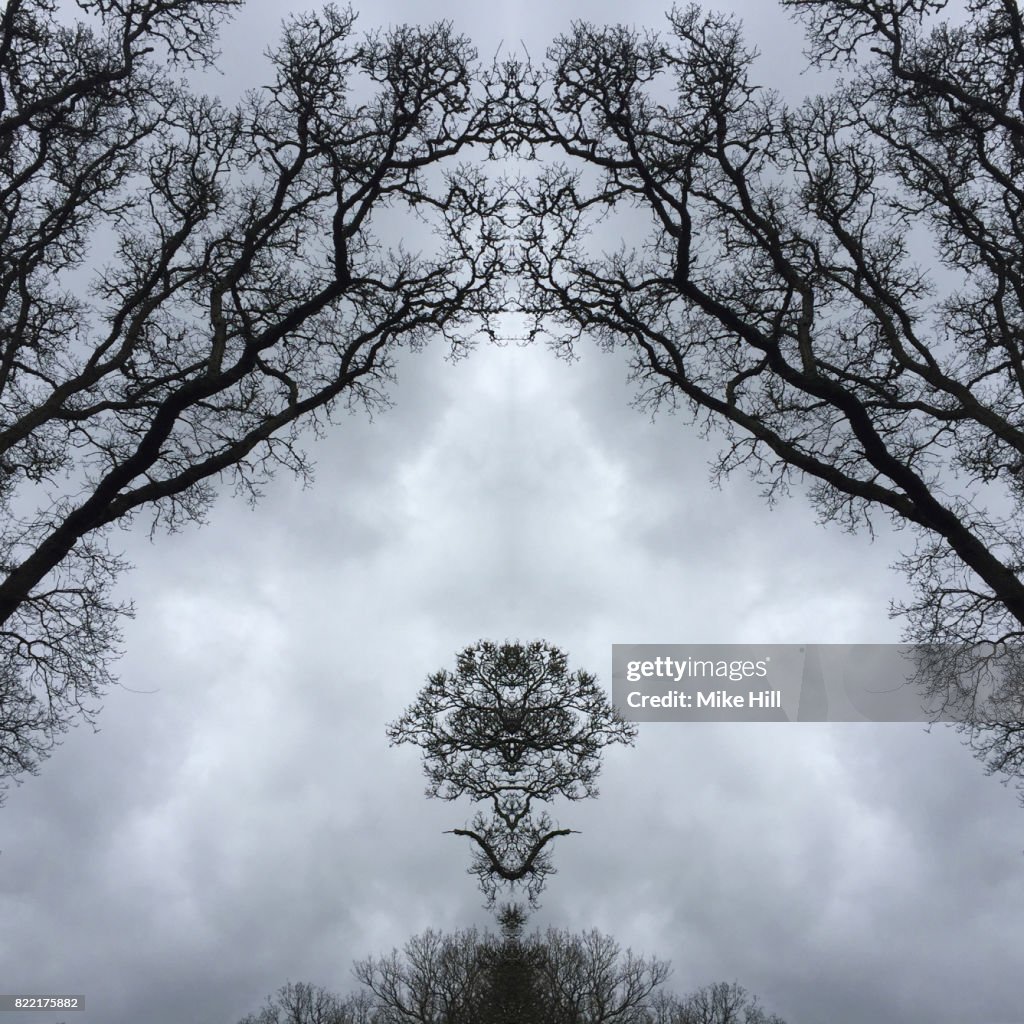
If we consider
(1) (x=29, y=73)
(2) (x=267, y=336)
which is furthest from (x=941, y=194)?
(1) (x=29, y=73)

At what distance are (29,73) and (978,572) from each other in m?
13.7

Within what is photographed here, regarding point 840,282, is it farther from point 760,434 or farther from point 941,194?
point 760,434

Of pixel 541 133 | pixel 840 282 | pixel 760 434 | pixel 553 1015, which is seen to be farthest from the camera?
pixel 553 1015

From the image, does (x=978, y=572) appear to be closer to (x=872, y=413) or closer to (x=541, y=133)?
(x=872, y=413)

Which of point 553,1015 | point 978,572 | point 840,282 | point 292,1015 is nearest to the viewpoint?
point 978,572

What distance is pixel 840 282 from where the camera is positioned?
13.0 m

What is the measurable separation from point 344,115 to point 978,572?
1041 cm

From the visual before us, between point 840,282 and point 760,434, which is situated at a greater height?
point 840,282

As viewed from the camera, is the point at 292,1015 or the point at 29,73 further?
the point at 292,1015

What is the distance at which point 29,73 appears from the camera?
497 inches

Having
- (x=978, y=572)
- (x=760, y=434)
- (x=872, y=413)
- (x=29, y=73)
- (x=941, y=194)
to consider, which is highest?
(x=29, y=73)

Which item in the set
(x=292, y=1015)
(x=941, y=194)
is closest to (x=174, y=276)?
(x=941, y=194)

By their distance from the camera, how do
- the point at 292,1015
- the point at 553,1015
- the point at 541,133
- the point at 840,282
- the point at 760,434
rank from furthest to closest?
1. the point at 292,1015
2. the point at 553,1015
3. the point at 541,133
4. the point at 840,282
5. the point at 760,434

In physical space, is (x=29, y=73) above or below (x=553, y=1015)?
above
